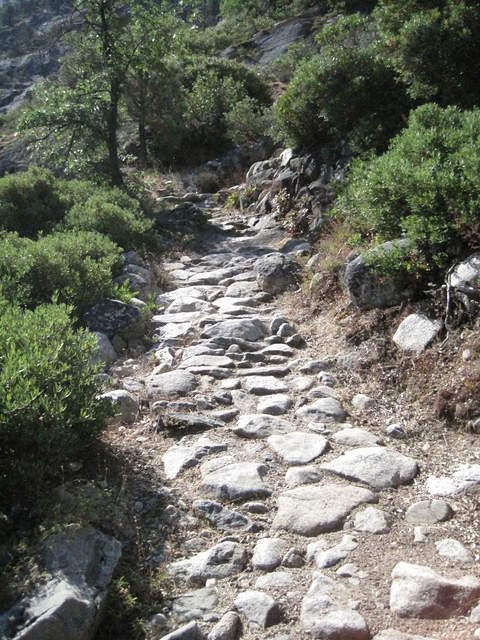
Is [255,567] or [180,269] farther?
[180,269]

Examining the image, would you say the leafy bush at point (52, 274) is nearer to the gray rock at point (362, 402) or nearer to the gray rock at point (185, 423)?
the gray rock at point (185, 423)

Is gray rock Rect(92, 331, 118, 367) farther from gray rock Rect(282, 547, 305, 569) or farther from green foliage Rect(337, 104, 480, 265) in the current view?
gray rock Rect(282, 547, 305, 569)

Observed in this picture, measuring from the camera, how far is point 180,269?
10.0 metres

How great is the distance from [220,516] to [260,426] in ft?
3.57

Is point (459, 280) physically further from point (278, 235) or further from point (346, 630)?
point (278, 235)

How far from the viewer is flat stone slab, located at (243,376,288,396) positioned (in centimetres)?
544

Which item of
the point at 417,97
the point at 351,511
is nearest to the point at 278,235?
the point at 417,97

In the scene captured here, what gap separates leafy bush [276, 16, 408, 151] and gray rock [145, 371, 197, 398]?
15.8 feet

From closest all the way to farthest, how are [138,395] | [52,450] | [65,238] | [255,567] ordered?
[255,567] → [52,450] → [138,395] → [65,238]

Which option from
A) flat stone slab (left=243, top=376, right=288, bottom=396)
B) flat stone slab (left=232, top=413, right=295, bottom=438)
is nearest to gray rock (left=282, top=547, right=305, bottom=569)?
flat stone slab (left=232, top=413, right=295, bottom=438)

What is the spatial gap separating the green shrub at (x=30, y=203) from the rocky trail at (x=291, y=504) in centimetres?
526

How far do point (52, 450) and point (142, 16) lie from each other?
39.6 ft

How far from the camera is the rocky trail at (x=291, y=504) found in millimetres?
2947

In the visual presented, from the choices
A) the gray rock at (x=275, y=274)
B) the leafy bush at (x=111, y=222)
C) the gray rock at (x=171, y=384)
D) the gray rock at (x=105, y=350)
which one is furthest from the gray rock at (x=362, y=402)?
the leafy bush at (x=111, y=222)
